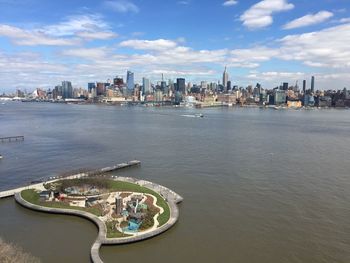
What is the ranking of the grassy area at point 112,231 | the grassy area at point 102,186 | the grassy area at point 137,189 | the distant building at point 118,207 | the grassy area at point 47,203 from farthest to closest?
the grassy area at point 102,186, the grassy area at point 137,189, the grassy area at point 47,203, the distant building at point 118,207, the grassy area at point 112,231

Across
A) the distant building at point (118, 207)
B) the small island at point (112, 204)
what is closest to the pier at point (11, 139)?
the small island at point (112, 204)

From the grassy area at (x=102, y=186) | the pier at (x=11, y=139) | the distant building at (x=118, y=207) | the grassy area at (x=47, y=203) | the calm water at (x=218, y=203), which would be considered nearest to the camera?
the calm water at (x=218, y=203)

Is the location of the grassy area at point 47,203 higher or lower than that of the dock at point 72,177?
lower

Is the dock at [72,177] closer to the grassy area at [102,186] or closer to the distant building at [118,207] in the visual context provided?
the grassy area at [102,186]

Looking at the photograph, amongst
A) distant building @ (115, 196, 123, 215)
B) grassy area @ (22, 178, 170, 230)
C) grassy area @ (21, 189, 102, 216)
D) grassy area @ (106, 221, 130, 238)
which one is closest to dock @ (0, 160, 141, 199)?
grassy area @ (21, 189, 102, 216)

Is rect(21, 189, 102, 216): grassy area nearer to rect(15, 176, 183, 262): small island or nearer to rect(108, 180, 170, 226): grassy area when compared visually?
rect(15, 176, 183, 262): small island

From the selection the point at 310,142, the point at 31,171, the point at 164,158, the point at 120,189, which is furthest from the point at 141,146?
the point at 310,142

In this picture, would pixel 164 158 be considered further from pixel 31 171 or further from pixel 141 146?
pixel 31 171

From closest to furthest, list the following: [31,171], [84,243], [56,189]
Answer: [84,243] → [56,189] → [31,171]
